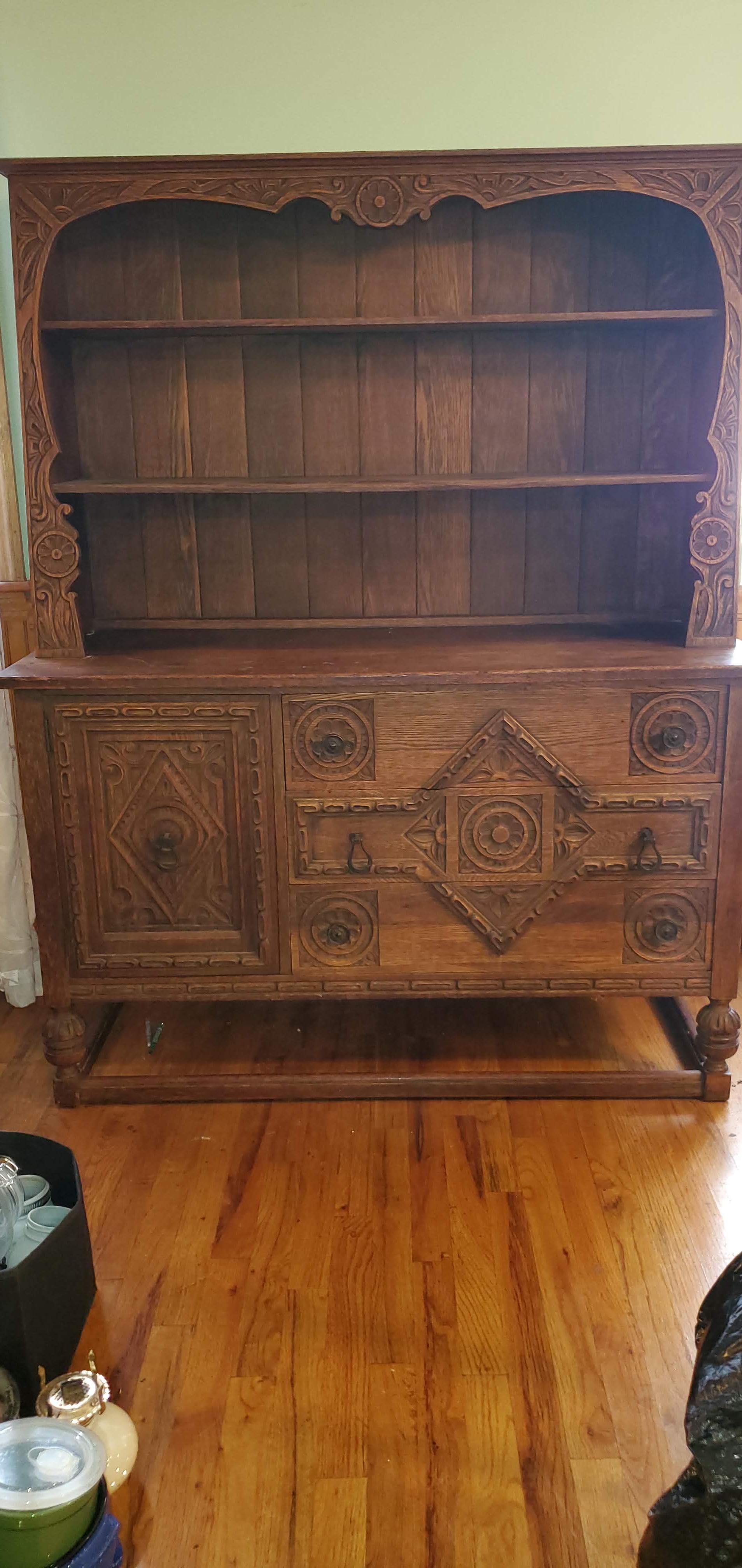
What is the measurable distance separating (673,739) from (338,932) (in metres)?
0.74

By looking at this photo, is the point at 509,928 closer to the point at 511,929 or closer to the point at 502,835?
the point at 511,929

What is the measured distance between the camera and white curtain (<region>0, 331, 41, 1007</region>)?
2.65m

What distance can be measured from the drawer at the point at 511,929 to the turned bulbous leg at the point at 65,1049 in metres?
0.47

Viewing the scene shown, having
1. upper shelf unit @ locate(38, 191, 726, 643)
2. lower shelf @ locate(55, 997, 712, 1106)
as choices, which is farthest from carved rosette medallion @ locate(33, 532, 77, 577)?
lower shelf @ locate(55, 997, 712, 1106)

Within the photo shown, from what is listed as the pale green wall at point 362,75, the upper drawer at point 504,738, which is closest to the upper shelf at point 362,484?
the upper drawer at point 504,738

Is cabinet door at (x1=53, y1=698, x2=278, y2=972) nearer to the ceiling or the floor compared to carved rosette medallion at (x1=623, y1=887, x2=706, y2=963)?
nearer to the ceiling

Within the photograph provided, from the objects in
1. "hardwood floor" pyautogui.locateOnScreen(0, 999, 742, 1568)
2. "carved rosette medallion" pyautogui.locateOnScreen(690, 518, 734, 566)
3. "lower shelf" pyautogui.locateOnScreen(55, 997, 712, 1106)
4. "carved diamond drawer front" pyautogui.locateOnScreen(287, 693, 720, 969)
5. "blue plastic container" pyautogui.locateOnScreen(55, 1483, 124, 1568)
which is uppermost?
"carved rosette medallion" pyautogui.locateOnScreen(690, 518, 734, 566)

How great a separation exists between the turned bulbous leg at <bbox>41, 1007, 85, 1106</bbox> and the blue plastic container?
43.0 inches

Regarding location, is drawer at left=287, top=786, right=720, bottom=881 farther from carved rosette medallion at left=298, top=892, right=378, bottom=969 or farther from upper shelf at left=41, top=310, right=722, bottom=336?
upper shelf at left=41, top=310, right=722, bottom=336

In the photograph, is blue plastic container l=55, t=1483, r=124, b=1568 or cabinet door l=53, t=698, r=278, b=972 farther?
cabinet door l=53, t=698, r=278, b=972

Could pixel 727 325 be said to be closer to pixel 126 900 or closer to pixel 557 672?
pixel 557 672

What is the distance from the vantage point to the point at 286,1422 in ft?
5.53

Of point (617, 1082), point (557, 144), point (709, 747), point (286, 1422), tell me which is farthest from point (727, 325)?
point (286, 1422)

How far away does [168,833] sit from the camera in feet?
7.67
